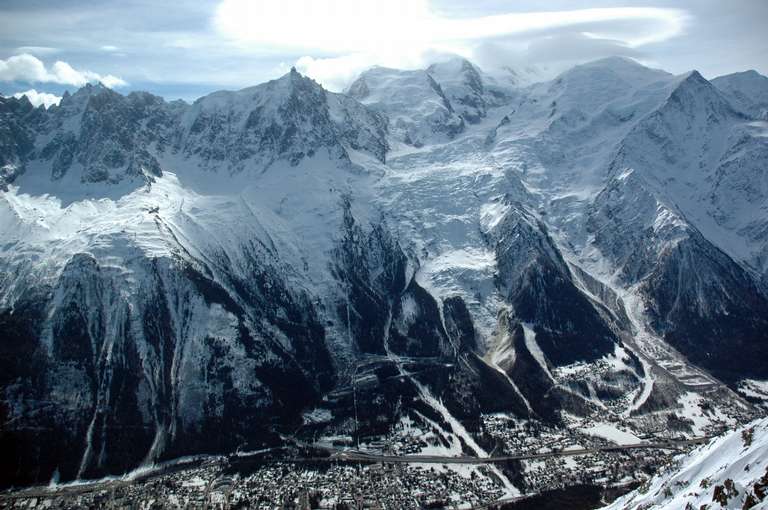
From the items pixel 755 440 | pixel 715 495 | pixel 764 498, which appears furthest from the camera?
pixel 755 440

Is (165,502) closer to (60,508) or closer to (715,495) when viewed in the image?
(60,508)

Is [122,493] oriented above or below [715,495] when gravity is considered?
below

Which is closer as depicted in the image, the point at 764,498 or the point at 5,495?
the point at 764,498

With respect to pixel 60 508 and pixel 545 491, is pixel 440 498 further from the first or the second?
pixel 60 508

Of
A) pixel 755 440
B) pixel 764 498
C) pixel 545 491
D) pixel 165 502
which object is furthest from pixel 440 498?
pixel 764 498

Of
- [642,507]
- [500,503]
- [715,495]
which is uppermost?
[715,495]

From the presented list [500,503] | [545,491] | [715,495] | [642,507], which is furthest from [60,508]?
[715,495]

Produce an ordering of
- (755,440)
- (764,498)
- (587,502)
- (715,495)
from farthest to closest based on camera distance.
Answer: (587,502) → (755,440) → (715,495) → (764,498)
